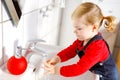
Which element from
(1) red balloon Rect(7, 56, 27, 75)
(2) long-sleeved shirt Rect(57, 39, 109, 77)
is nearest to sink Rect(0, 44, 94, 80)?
(1) red balloon Rect(7, 56, 27, 75)

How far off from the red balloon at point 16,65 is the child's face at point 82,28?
0.30m

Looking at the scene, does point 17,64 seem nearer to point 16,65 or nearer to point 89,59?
point 16,65

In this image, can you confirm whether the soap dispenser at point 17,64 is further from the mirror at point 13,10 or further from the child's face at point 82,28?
the child's face at point 82,28

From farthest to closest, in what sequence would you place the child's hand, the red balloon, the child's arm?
1. the child's arm
2. the child's hand
3. the red balloon

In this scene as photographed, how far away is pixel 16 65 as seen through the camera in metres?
0.81

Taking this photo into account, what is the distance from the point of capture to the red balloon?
81 cm

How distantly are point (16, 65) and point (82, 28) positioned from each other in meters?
0.35

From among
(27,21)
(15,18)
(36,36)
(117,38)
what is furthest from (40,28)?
(117,38)

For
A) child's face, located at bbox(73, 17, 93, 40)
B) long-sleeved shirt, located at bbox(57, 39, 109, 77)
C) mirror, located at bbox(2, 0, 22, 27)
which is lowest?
long-sleeved shirt, located at bbox(57, 39, 109, 77)

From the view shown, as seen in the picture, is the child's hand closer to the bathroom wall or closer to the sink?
the sink

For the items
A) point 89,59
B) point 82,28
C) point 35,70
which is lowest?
point 35,70

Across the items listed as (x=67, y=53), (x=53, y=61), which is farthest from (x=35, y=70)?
(x=67, y=53)

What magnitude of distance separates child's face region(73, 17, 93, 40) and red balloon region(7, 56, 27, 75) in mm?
295

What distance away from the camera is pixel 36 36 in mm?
1210
